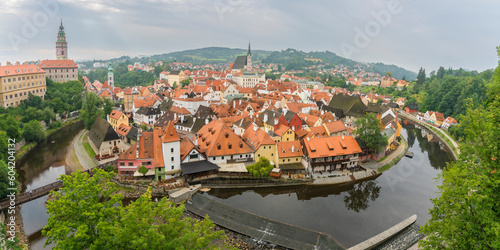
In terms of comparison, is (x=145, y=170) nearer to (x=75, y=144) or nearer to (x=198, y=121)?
(x=198, y=121)

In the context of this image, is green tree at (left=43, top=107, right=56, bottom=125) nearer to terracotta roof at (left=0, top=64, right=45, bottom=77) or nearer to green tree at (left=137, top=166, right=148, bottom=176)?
terracotta roof at (left=0, top=64, right=45, bottom=77)

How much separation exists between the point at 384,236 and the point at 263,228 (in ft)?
33.7

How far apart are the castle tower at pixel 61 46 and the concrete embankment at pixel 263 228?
101 metres

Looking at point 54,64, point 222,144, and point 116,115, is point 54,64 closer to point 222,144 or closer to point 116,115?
point 116,115

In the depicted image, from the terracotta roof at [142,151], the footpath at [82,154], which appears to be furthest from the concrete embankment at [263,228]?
the footpath at [82,154]

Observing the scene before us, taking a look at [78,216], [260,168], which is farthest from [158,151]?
[78,216]

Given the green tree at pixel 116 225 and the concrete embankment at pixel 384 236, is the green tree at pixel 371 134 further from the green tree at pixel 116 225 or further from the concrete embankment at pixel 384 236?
the green tree at pixel 116 225

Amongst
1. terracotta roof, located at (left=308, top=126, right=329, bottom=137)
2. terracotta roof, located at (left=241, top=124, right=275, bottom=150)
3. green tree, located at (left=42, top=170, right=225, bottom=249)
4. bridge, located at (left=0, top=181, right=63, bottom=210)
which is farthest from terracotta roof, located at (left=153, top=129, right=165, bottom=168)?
terracotta roof, located at (left=308, top=126, right=329, bottom=137)

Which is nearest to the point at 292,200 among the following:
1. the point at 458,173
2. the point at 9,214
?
the point at 458,173

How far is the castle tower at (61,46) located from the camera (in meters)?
102

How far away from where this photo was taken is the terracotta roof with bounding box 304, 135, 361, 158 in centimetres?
3706

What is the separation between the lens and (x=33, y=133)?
160ft

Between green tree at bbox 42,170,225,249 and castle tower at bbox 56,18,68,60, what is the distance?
108m

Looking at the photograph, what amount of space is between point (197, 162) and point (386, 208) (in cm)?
2195
